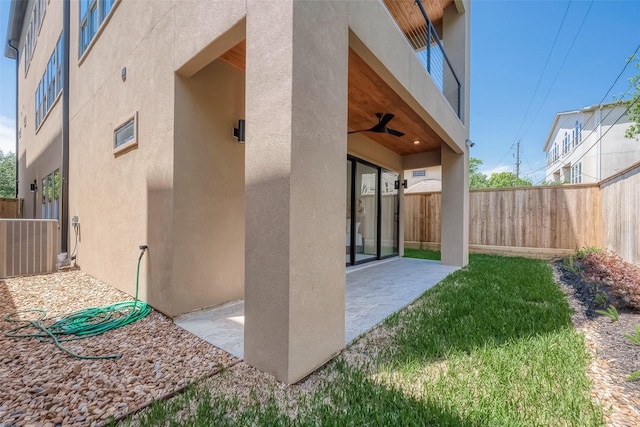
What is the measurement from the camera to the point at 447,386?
75.5 inches

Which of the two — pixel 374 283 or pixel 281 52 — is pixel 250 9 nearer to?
pixel 281 52

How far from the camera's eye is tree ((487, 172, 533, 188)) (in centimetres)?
3341

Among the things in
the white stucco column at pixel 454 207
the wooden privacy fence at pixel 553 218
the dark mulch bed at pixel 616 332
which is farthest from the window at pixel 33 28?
the dark mulch bed at pixel 616 332

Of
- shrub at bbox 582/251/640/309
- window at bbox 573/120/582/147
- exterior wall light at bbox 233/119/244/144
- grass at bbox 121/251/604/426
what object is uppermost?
window at bbox 573/120/582/147

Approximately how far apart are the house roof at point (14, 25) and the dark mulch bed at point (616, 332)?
2087 centimetres

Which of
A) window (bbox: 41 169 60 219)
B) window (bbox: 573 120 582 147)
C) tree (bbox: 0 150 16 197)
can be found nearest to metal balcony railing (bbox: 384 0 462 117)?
window (bbox: 41 169 60 219)

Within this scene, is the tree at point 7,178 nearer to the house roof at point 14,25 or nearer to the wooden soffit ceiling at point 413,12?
the house roof at point 14,25

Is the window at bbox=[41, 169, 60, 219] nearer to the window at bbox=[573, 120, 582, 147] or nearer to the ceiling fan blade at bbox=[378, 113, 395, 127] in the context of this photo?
the ceiling fan blade at bbox=[378, 113, 395, 127]

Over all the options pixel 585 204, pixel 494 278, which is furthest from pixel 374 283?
pixel 585 204

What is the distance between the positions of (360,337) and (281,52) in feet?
8.24

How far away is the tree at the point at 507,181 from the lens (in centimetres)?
3341

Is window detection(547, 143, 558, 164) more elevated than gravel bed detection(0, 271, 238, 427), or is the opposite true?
window detection(547, 143, 558, 164)

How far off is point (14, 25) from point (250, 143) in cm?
1983

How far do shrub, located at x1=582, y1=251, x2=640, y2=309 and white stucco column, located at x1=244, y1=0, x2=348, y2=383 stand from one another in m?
3.94
